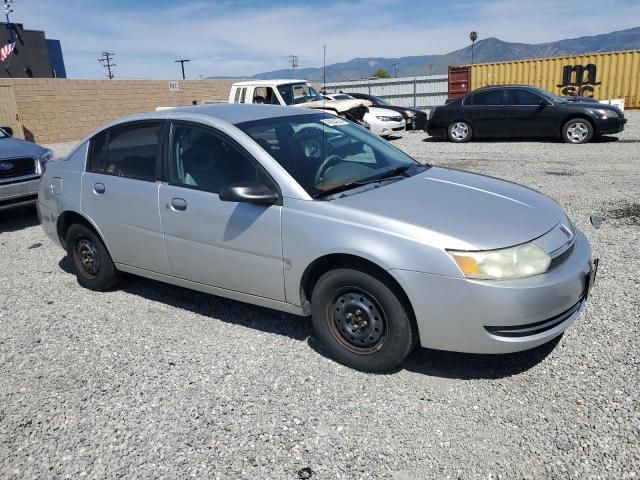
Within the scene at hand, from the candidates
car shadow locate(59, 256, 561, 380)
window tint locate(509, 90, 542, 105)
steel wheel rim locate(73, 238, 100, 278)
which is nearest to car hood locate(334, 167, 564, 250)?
car shadow locate(59, 256, 561, 380)

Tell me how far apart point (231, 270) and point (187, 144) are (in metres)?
1.03

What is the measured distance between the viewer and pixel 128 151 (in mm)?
4223

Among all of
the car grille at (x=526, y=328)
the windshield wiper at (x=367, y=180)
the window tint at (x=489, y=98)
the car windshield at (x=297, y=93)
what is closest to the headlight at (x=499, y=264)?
the car grille at (x=526, y=328)

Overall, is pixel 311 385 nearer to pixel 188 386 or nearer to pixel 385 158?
pixel 188 386

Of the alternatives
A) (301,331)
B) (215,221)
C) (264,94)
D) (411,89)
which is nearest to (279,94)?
(264,94)

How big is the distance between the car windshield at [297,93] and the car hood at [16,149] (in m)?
6.64

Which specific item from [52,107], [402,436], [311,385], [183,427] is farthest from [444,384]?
[52,107]

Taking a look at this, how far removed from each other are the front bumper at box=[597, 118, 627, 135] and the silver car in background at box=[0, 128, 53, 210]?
1175 cm

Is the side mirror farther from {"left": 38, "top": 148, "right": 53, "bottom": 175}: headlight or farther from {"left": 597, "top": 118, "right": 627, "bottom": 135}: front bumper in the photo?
{"left": 597, "top": 118, "right": 627, "bottom": 135}: front bumper

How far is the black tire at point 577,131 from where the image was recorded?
1234 cm

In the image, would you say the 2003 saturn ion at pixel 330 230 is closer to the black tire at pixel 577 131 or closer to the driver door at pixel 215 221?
the driver door at pixel 215 221

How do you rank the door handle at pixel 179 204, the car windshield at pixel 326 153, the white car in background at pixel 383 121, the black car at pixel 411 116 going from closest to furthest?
the car windshield at pixel 326 153
the door handle at pixel 179 204
the white car in background at pixel 383 121
the black car at pixel 411 116

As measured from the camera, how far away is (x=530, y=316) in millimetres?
2766

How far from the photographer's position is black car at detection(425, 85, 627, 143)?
483 inches
